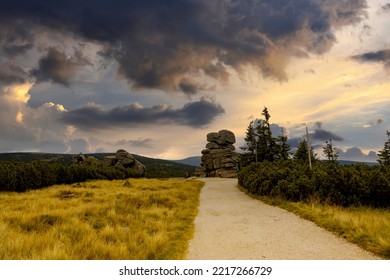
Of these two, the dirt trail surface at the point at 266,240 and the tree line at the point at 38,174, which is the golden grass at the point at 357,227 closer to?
the dirt trail surface at the point at 266,240

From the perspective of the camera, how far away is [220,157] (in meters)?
67.0

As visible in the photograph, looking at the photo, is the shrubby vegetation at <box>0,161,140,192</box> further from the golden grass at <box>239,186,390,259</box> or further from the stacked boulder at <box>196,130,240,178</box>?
the golden grass at <box>239,186,390,259</box>

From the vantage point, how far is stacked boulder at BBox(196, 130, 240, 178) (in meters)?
65.9

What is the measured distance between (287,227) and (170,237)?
4.59 m

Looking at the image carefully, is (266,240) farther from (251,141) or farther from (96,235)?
(251,141)

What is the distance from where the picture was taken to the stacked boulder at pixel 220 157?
65.9 m

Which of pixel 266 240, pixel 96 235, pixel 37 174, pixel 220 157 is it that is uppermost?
pixel 220 157

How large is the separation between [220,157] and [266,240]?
56410 mm

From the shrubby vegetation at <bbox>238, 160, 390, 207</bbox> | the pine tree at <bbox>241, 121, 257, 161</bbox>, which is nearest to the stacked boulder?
the pine tree at <bbox>241, 121, 257, 161</bbox>

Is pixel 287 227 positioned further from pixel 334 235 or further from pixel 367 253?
pixel 367 253

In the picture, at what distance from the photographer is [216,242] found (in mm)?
10625

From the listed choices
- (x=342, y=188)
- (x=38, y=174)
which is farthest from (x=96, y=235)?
(x=38, y=174)

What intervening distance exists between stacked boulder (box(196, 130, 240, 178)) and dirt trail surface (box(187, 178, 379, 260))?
49.9 meters
